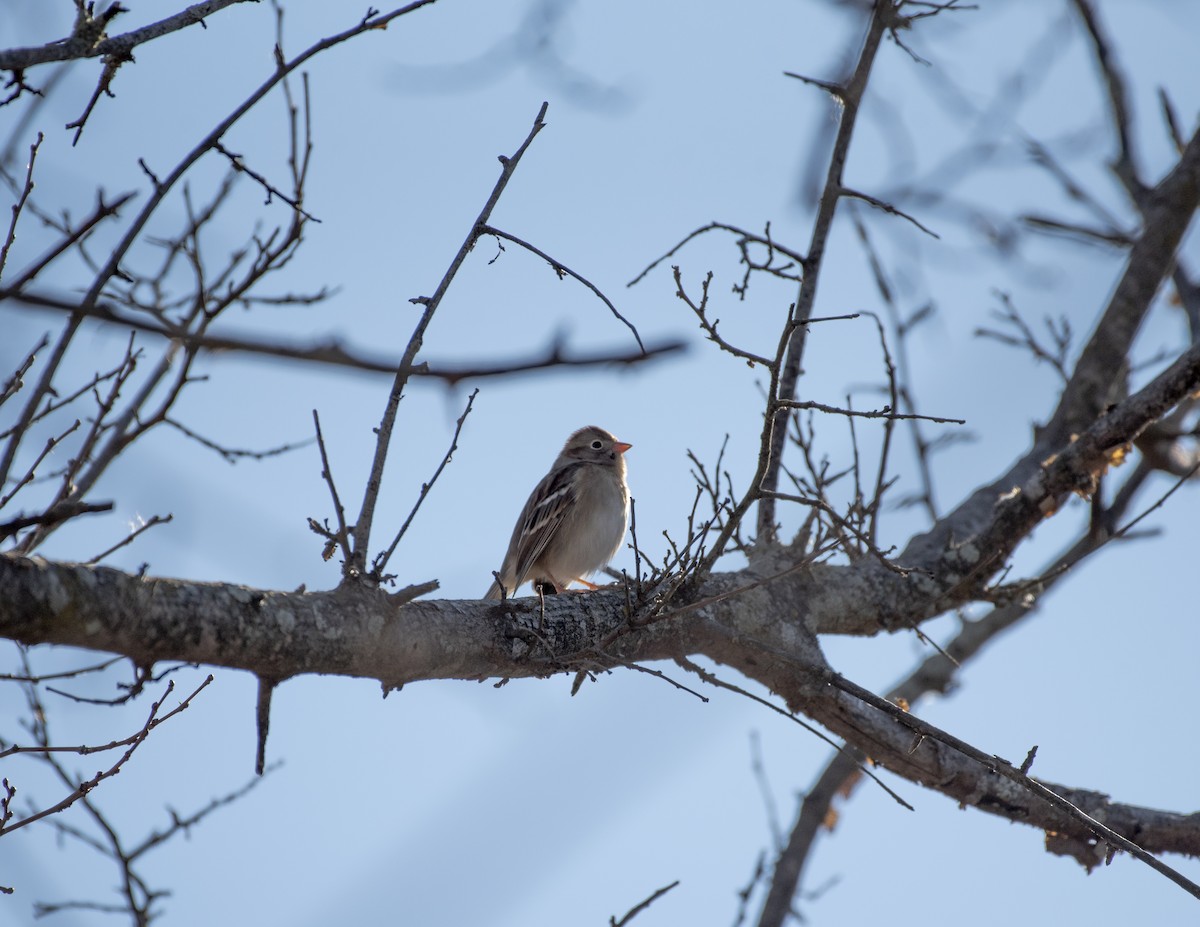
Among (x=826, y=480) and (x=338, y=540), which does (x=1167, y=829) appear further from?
(x=338, y=540)

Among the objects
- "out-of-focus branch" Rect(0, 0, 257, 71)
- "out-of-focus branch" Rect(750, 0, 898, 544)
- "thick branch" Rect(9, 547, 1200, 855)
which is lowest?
"thick branch" Rect(9, 547, 1200, 855)

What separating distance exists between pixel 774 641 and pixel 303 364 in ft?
12.8

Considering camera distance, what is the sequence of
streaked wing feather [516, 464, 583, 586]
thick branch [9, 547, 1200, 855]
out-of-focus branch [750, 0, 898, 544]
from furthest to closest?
streaked wing feather [516, 464, 583, 586], out-of-focus branch [750, 0, 898, 544], thick branch [9, 547, 1200, 855]

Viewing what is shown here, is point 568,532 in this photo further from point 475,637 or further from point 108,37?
point 108,37

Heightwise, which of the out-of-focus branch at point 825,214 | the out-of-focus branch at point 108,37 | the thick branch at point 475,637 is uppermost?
the out-of-focus branch at point 825,214

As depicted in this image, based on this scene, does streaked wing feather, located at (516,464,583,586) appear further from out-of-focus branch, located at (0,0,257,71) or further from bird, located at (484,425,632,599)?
out-of-focus branch, located at (0,0,257,71)

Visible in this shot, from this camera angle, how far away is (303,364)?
1069 millimetres

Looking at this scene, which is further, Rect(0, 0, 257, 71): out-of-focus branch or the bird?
the bird

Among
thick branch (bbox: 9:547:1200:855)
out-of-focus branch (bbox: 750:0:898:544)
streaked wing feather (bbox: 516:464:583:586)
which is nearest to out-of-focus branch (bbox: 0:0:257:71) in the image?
thick branch (bbox: 9:547:1200:855)

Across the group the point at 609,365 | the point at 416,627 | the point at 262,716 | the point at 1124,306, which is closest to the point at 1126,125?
the point at 1124,306

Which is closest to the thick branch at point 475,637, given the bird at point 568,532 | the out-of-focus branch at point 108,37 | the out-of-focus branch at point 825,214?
the out-of-focus branch at point 825,214

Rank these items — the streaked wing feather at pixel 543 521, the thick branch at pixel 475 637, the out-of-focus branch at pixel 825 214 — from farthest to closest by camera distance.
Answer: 1. the streaked wing feather at pixel 543 521
2. the out-of-focus branch at pixel 825 214
3. the thick branch at pixel 475 637

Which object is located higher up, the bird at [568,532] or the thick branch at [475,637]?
the bird at [568,532]

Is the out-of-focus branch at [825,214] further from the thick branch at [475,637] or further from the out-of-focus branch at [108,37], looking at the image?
the out-of-focus branch at [108,37]
